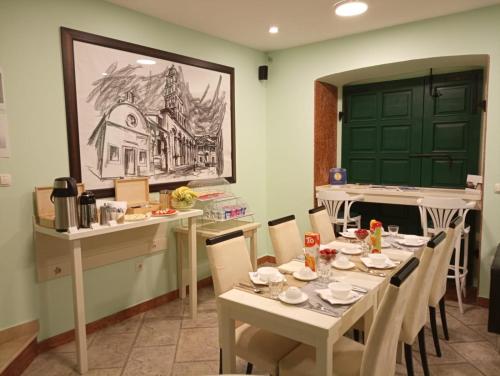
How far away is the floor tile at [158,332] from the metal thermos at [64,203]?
111 centimetres

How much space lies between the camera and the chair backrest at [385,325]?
4.72ft

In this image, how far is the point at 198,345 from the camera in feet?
9.12

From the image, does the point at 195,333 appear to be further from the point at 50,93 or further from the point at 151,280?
the point at 50,93

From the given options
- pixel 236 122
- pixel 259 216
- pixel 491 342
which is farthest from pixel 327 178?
pixel 491 342

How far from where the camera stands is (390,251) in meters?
2.59

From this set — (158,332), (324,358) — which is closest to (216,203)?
(158,332)

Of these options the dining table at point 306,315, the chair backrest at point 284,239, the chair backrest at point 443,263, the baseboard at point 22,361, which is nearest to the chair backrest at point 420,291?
the dining table at point 306,315

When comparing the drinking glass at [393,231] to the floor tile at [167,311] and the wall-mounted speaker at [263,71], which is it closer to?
the floor tile at [167,311]

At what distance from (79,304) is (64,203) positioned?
67 centimetres

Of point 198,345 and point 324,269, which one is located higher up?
point 324,269

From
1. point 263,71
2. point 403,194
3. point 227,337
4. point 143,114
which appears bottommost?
point 227,337

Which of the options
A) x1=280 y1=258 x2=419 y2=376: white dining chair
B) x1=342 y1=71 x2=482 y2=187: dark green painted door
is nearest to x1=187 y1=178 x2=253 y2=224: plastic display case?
x1=342 y1=71 x2=482 y2=187: dark green painted door

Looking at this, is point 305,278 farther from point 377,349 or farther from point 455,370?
point 455,370

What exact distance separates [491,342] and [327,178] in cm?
241
